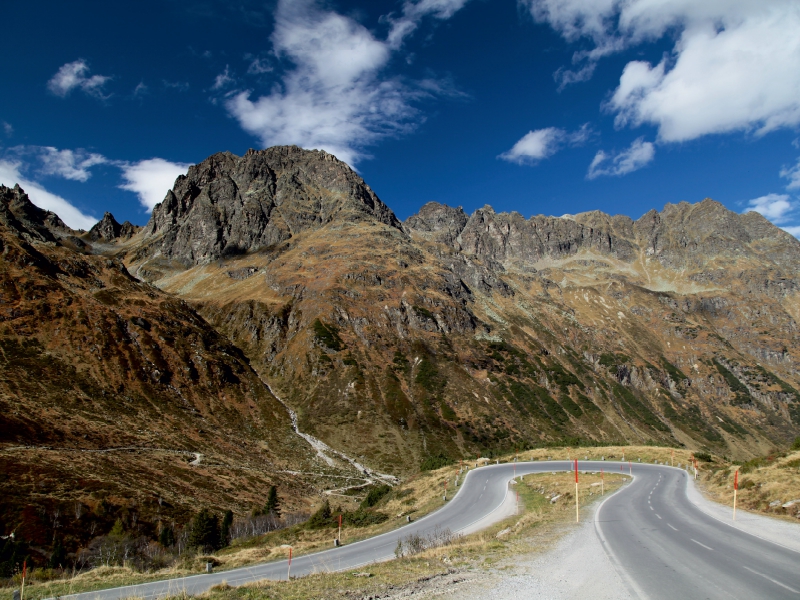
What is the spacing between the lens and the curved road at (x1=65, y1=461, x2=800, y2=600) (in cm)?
1109

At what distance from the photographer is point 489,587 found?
37.8ft

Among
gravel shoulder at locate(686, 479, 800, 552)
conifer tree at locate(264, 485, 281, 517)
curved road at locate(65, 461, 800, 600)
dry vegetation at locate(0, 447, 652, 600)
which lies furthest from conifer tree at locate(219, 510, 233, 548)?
gravel shoulder at locate(686, 479, 800, 552)

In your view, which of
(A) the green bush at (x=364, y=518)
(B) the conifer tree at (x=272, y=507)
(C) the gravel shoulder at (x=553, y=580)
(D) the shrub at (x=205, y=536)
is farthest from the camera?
(B) the conifer tree at (x=272, y=507)

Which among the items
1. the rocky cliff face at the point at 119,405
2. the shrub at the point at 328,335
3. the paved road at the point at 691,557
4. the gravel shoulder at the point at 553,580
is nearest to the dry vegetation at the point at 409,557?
the gravel shoulder at the point at 553,580

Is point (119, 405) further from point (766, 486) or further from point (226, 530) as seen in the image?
point (766, 486)

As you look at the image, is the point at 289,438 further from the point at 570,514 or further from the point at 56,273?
the point at 570,514

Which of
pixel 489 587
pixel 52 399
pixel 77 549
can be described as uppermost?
pixel 52 399

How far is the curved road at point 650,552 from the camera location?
11094 mm

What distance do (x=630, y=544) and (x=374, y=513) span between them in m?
25.6

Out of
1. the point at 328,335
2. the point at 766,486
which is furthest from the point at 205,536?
the point at 328,335

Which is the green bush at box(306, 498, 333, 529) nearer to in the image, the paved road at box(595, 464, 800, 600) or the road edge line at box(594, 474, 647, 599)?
the paved road at box(595, 464, 800, 600)

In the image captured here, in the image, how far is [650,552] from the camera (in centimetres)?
1455

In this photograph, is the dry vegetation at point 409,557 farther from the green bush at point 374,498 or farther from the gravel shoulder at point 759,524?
the gravel shoulder at point 759,524

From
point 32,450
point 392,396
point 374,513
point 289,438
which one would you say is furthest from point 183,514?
point 392,396
